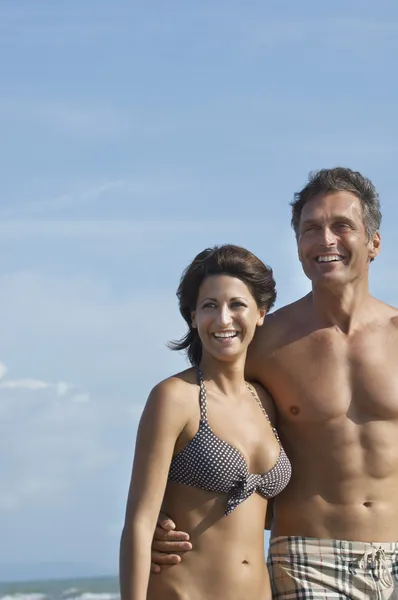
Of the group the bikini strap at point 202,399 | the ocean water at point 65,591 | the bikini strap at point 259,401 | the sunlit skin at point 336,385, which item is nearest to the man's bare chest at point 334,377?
the sunlit skin at point 336,385

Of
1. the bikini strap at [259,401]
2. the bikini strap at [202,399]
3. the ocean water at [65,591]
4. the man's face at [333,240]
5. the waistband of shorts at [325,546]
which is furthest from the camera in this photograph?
the ocean water at [65,591]

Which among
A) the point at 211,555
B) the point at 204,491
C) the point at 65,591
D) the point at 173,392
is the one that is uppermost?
the point at 65,591

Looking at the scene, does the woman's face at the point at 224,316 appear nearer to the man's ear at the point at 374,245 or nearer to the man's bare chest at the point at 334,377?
the man's bare chest at the point at 334,377

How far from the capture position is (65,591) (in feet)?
106

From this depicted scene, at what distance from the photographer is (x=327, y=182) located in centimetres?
519

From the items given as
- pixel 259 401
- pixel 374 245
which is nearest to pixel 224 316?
pixel 259 401

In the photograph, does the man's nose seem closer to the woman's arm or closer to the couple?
the couple

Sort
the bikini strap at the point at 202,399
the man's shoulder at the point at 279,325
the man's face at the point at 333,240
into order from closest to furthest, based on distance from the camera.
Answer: the bikini strap at the point at 202,399
the man's face at the point at 333,240
the man's shoulder at the point at 279,325

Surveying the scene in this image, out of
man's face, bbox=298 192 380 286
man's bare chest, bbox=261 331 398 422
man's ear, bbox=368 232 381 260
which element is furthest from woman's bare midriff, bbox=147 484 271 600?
man's ear, bbox=368 232 381 260

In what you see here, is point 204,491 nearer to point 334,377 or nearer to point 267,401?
point 267,401

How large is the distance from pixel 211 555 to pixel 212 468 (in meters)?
0.33

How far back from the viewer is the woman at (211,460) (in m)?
4.25

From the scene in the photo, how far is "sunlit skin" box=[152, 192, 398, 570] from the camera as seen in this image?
4.88 m

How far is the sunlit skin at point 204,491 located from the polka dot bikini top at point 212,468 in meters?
0.03
